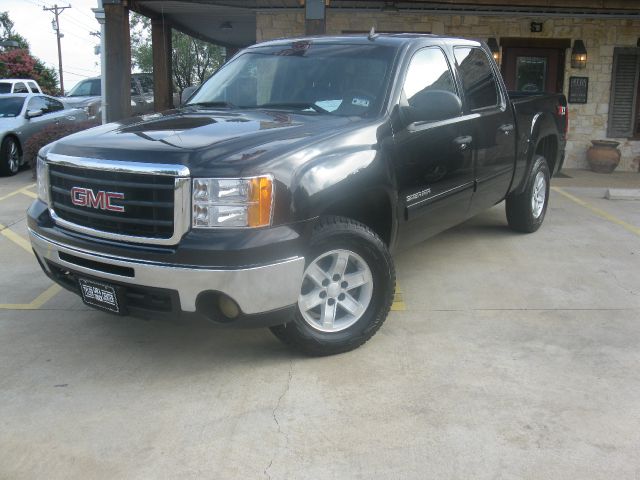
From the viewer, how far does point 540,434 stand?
3.17 meters

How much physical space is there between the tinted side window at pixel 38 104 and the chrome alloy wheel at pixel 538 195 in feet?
33.9

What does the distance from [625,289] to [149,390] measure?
3.91 m

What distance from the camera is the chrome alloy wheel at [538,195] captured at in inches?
Answer: 270

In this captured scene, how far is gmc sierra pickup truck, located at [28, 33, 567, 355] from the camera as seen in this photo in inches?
133

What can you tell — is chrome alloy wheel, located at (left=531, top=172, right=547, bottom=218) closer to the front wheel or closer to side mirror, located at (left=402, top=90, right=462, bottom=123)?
side mirror, located at (left=402, top=90, right=462, bottom=123)

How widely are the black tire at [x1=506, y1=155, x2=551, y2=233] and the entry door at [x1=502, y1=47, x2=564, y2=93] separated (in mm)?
6075

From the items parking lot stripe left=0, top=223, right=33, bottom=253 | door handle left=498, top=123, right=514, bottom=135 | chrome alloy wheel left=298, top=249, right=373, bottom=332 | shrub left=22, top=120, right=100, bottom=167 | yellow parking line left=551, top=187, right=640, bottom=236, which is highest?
door handle left=498, top=123, right=514, bottom=135

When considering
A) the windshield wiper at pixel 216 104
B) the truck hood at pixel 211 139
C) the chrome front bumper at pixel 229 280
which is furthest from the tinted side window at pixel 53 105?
the chrome front bumper at pixel 229 280

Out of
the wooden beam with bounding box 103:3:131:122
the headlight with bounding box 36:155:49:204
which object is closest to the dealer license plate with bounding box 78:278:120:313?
the headlight with bounding box 36:155:49:204

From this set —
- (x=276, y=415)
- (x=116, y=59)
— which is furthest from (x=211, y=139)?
(x=116, y=59)

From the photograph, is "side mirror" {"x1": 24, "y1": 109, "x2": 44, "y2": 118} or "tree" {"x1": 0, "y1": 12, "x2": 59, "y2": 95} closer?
"side mirror" {"x1": 24, "y1": 109, "x2": 44, "y2": 118}

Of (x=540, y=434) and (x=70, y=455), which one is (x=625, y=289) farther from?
(x=70, y=455)

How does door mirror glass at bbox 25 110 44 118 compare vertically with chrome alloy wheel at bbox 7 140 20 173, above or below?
above

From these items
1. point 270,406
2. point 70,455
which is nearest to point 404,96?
point 270,406
